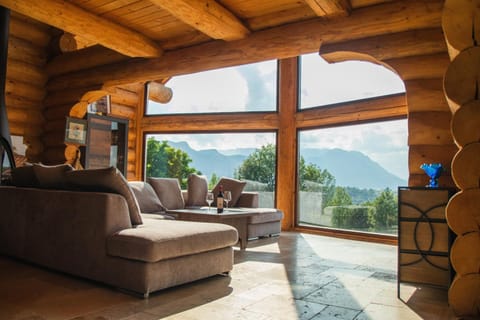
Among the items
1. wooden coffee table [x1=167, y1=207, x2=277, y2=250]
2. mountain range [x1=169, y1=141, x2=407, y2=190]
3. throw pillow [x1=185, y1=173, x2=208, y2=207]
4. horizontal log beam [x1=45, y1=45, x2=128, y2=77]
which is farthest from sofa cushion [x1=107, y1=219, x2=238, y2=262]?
mountain range [x1=169, y1=141, x2=407, y2=190]

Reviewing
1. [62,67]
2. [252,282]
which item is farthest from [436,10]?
→ [62,67]

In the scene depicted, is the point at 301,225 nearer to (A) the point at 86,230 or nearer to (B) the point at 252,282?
(B) the point at 252,282

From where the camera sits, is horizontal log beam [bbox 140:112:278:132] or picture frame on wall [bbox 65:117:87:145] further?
horizontal log beam [bbox 140:112:278:132]

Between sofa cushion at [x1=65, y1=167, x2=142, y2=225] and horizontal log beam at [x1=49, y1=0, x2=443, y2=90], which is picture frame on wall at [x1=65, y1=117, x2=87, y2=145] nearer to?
horizontal log beam at [x1=49, y1=0, x2=443, y2=90]

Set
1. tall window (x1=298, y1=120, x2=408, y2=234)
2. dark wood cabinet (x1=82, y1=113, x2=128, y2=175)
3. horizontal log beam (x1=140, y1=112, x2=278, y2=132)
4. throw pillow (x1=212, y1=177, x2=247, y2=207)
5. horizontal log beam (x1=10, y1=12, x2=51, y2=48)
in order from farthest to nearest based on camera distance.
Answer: horizontal log beam (x1=140, y1=112, x2=278, y2=132) → dark wood cabinet (x1=82, y1=113, x2=128, y2=175) → horizontal log beam (x1=10, y1=12, x2=51, y2=48) → throw pillow (x1=212, y1=177, x2=247, y2=207) → tall window (x1=298, y1=120, x2=408, y2=234)

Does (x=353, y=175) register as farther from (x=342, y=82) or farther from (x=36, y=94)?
(x=36, y=94)

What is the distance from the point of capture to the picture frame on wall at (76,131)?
6531 mm

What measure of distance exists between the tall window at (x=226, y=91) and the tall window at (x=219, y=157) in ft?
1.85

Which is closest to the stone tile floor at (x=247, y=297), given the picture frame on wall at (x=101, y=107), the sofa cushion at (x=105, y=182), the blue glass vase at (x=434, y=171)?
the sofa cushion at (x=105, y=182)

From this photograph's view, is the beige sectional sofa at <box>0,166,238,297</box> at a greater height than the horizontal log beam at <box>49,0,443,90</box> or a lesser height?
lesser

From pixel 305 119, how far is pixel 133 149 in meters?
4.04

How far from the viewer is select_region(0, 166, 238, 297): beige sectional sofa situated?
2.64 metres

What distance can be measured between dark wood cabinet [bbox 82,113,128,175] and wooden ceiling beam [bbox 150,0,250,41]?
3.43 metres

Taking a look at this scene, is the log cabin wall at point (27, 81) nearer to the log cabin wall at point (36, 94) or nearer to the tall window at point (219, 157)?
the log cabin wall at point (36, 94)
